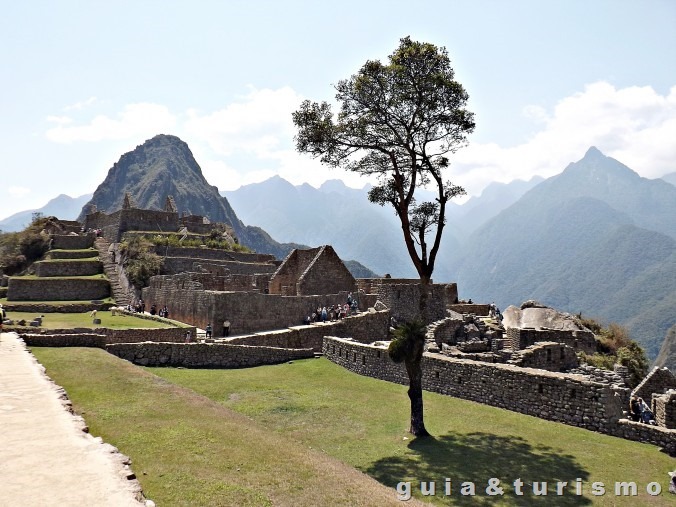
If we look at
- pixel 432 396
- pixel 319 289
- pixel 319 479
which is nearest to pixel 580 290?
pixel 319 289

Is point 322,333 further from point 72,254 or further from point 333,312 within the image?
point 72,254

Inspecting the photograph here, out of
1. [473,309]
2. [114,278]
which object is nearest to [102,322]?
[114,278]

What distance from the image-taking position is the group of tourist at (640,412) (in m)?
15.2

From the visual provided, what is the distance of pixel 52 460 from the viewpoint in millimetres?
7473

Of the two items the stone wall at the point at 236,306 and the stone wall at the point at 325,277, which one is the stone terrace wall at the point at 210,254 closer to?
the stone wall at the point at 236,306

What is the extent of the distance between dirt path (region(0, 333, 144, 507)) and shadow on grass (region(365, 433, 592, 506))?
5.52 meters

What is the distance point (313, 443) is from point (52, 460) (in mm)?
6066

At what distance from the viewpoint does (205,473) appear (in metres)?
7.91

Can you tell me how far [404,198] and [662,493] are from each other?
10.1 meters

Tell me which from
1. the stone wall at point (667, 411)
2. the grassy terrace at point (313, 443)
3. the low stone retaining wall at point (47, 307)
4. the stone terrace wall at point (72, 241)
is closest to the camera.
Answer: the grassy terrace at point (313, 443)

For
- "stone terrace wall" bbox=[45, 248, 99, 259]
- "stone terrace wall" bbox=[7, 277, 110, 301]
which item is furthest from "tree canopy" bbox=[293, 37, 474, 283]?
"stone terrace wall" bbox=[45, 248, 99, 259]

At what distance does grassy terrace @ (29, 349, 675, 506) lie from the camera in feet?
26.2

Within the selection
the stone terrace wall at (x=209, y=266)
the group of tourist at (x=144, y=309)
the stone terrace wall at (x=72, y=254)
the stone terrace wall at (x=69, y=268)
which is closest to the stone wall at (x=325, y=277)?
the group of tourist at (x=144, y=309)

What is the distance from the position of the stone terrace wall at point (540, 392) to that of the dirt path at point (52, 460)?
11.8m
